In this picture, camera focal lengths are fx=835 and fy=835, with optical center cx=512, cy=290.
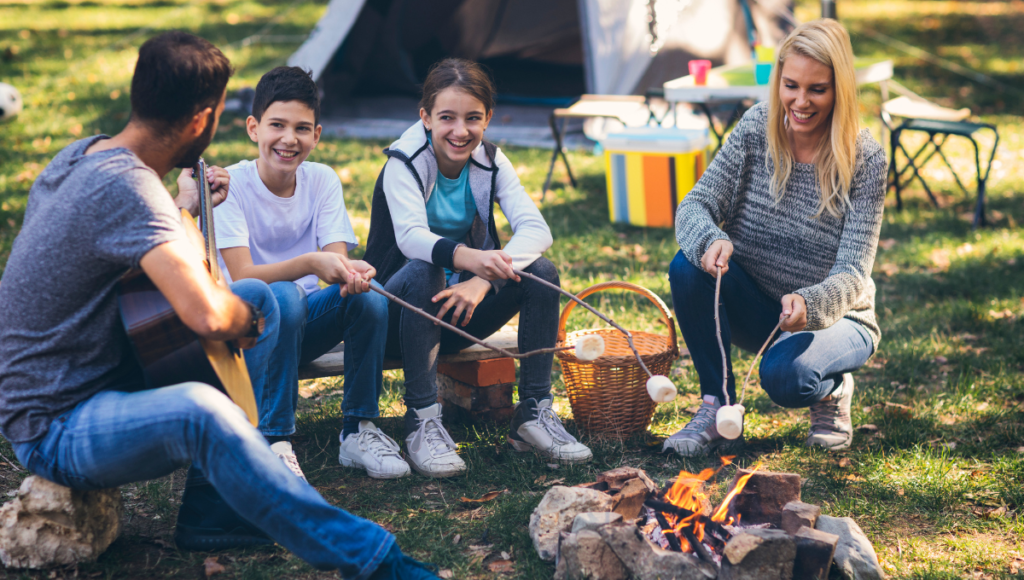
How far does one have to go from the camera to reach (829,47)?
267cm

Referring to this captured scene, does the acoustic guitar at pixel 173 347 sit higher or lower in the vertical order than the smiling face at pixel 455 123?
lower

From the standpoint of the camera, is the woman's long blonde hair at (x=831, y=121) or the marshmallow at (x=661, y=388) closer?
the marshmallow at (x=661, y=388)

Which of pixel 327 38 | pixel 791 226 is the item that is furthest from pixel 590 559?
pixel 327 38

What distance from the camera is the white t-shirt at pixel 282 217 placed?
2703 millimetres

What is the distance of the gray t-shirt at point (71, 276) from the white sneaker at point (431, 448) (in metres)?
1.09

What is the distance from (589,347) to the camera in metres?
2.73

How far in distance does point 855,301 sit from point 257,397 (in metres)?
1.97

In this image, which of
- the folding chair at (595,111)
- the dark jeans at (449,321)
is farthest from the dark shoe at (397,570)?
the folding chair at (595,111)

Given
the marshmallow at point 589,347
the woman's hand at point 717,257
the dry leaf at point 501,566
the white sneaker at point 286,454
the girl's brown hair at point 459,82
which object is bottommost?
the dry leaf at point 501,566

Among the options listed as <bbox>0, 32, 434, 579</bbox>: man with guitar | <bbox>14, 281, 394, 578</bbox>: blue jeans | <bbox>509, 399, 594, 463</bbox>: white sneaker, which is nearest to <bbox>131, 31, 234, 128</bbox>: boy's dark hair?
<bbox>0, 32, 434, 579</bbox>: man with guitar

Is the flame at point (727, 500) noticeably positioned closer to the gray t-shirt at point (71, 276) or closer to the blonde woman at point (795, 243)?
the blonde woman at point (795, 243)

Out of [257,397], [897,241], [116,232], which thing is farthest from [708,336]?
[897,241]

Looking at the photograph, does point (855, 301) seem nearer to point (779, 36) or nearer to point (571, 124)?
point (571, 124)

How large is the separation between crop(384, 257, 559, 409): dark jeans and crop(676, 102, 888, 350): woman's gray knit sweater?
56cm
